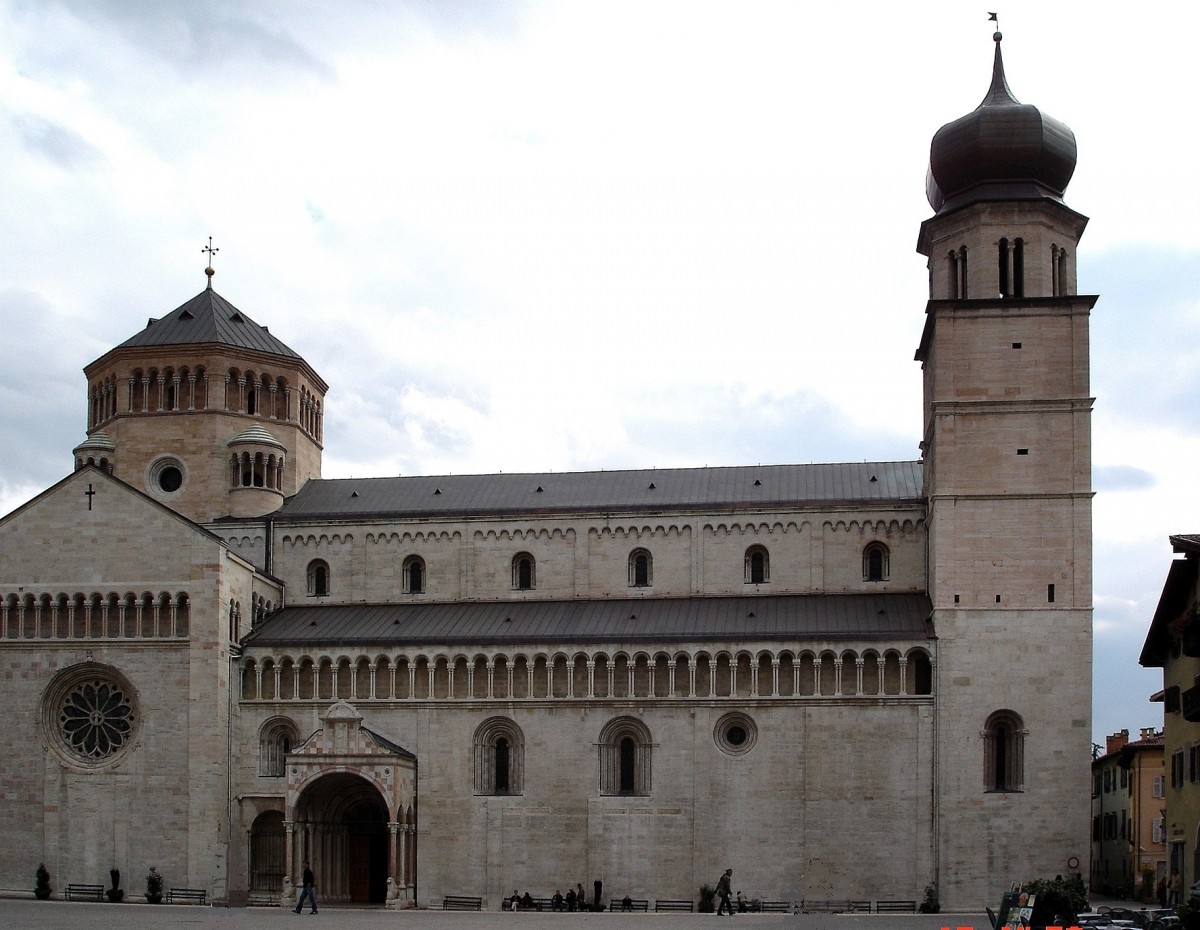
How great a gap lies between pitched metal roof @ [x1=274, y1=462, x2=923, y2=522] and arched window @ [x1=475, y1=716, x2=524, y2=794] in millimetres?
9067

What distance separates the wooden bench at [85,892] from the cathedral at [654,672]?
1.75ft

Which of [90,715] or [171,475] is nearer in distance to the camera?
[90,715]

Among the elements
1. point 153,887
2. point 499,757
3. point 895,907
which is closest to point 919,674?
point 895,907

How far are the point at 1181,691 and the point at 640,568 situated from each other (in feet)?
68.2

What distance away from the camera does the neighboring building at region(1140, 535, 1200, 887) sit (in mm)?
44625

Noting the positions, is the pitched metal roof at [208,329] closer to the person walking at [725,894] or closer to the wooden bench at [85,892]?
the wooden bench at [85,892]

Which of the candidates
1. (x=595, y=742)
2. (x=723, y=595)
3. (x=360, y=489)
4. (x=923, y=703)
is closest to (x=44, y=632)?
(x=360, y=489)

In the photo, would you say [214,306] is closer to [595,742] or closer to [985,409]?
[595,742]

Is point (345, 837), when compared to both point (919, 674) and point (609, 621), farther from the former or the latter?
point (919, 674)

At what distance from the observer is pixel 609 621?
193 feet

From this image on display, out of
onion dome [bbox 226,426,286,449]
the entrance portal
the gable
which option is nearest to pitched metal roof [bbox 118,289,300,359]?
onion dome [bbox 226,426,286,449]

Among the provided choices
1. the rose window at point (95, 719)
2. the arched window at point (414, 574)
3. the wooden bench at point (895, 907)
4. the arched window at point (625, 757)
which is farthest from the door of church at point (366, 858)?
the wooden bench at point (895, 907)

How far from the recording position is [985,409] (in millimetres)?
55312

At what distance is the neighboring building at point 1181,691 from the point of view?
146 ft
